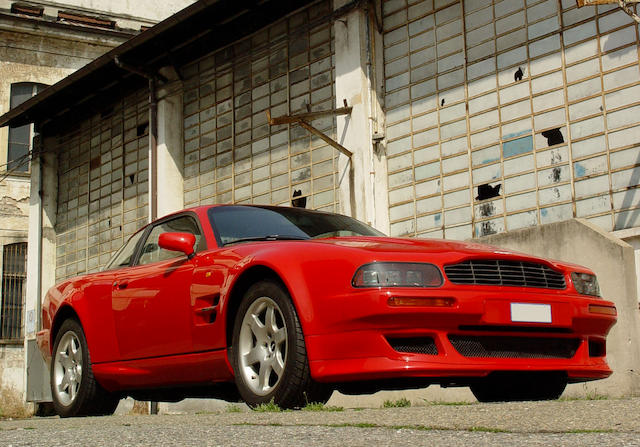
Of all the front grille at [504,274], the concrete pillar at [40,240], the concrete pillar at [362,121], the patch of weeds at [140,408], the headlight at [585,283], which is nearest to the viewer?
the front grille at [504,274]

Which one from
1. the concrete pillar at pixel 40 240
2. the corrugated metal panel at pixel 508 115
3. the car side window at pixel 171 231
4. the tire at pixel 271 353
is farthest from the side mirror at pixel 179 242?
the concrete pillar at pixel 40 240

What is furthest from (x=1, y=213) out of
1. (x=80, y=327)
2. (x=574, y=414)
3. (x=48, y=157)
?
(x=574, y=414)

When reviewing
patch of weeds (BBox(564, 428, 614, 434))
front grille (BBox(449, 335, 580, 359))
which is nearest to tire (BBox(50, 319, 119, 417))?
front grille (BBox(449, 335, 580, 359))

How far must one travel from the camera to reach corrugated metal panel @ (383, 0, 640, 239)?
30.2 feet

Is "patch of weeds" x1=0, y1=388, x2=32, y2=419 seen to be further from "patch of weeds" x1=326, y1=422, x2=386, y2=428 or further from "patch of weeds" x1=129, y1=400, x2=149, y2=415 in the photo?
"patch of weeds" x1=326, y1=422, x2=386, y2=428

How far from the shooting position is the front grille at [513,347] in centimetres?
505

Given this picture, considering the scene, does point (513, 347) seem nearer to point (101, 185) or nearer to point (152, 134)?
point (152, 134)

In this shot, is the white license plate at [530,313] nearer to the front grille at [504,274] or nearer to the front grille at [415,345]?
the front grille at [504,274]

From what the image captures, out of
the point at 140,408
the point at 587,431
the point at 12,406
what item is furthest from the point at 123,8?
the point at 587,431

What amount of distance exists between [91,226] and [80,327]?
11.1 meters

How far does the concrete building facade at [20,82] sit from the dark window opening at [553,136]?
56.7 feet

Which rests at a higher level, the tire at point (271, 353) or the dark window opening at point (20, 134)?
the dark window opening at point (20, 134)

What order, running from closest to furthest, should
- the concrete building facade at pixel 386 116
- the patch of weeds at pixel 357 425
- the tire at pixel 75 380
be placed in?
the patch of weeds at pixel 357 425 → the tire at pixel 75 380 → the concrete building facade at pixel 386 116

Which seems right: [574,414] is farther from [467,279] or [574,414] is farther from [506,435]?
[467,279]
